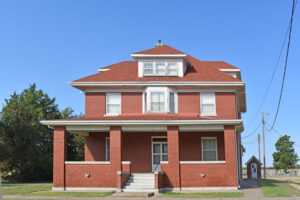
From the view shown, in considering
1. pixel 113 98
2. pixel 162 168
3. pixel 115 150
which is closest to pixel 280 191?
pixel 162 168

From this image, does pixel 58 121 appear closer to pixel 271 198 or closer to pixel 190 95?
pixel 190 95

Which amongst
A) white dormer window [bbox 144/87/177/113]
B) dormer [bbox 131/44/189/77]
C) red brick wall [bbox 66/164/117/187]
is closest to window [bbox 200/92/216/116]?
white dormer window [bbox 144/87/177/113]

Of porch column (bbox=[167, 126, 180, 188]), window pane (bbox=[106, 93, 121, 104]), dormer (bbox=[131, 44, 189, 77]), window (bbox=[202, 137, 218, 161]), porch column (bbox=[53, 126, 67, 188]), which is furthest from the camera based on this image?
dormer (bbox=[131, 44, 189, 77])

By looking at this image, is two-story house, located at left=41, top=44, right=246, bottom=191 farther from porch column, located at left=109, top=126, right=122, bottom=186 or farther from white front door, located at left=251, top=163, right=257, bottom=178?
white front door, located at left=251, top=163, right=257, bottom=178

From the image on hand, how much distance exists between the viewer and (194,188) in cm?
2108

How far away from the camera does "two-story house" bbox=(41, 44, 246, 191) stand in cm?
2125

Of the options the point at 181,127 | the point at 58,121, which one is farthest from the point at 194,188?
the point at 58,121

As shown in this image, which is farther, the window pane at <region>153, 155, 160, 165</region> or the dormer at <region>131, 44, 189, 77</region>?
the dormer at <region>131, 44, 189, 77</region>

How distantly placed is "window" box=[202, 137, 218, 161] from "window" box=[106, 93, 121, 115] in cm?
627

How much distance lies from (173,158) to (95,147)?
257 inches

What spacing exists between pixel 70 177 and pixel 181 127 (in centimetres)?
700

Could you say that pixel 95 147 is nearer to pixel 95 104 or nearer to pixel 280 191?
pixel 95 104

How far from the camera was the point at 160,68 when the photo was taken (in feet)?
87.0

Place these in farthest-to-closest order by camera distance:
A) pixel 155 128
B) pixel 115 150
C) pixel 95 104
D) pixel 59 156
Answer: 1. pixel 95 104
2. pixel 155 128
3. pixel 59 156
4. pixel 115 150
